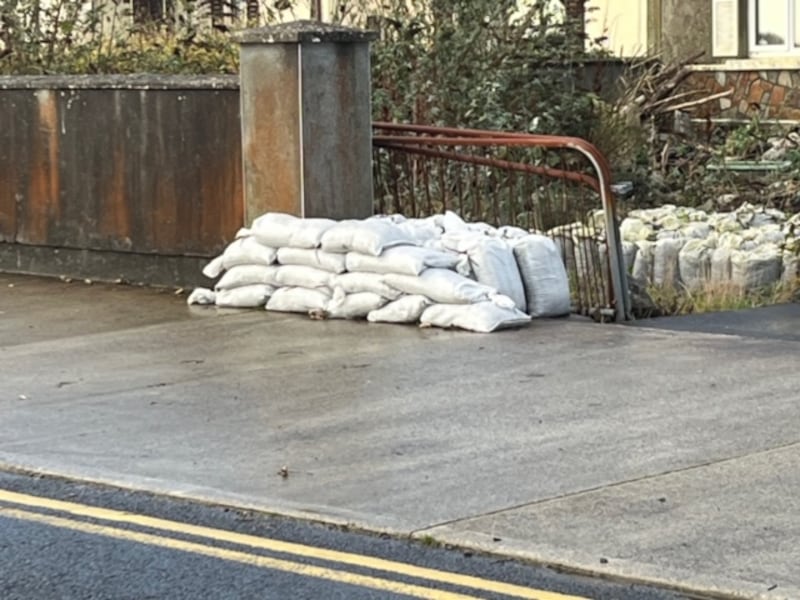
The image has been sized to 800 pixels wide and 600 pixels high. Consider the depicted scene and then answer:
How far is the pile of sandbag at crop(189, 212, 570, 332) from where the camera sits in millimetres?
12328

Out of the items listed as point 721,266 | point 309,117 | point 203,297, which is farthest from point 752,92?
point 203,297

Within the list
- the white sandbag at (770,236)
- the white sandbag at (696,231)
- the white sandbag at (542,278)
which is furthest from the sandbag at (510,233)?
the white sandbag at (770,236)

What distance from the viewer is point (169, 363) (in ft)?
37.8

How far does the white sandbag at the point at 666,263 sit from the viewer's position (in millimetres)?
14031

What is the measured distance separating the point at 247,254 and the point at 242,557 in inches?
256

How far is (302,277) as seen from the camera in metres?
13.2

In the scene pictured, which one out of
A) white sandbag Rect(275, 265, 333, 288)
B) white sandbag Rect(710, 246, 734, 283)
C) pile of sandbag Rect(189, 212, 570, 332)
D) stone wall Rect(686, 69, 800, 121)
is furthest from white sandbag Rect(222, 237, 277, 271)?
stone wall Rect(686, 69, 800, 121)

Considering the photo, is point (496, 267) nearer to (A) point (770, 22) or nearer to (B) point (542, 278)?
(B) point (542, 278)

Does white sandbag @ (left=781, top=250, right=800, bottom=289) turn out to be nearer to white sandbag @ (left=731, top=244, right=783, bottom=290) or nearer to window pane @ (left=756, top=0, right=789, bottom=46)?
white sandbag @ (left=731, top=244, right=783, bottom=290)

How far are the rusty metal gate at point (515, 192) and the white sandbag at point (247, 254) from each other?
154 centimetres

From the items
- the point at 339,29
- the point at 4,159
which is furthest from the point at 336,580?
the point at 4,159

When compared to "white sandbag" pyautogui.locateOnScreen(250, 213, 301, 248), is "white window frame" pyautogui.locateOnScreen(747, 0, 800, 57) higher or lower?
higher

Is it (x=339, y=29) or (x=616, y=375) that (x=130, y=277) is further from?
(x=616, y=375)

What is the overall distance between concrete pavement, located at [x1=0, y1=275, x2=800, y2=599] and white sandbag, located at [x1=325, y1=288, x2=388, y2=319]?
0.75 ft
